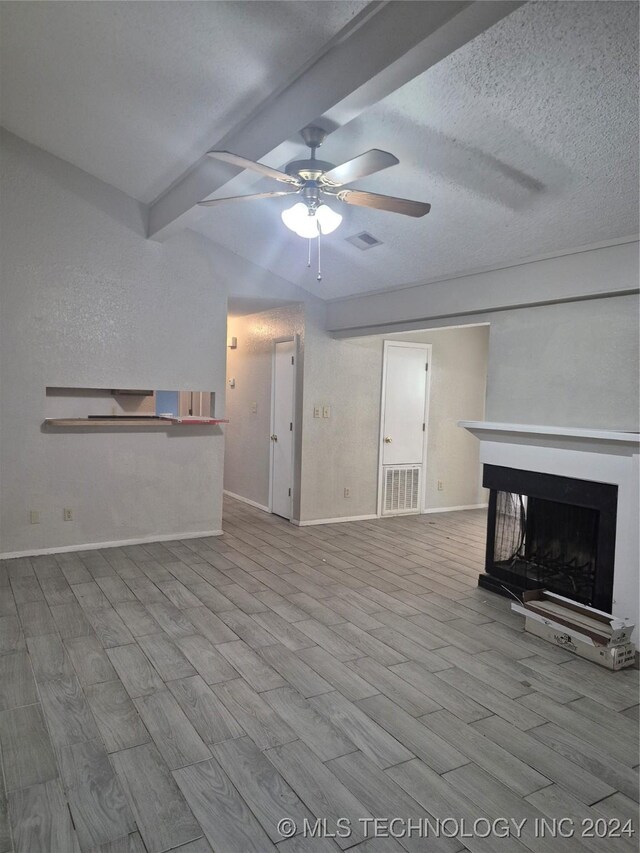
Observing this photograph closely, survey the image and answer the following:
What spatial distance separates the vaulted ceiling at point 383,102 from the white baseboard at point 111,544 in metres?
2.97

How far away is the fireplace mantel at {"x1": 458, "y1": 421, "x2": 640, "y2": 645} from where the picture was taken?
3.33 m

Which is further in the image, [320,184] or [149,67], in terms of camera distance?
[149,67]

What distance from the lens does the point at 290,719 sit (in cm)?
254

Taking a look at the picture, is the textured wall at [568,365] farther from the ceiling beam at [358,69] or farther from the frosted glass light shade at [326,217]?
the ceiling beam at [358,69]

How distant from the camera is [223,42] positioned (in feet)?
9.11

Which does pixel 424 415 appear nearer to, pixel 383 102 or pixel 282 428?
pixel 282 428

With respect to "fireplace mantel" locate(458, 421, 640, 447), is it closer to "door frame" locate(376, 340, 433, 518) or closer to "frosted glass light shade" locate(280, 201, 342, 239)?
"frosted glass light shade" locate(280, 201, 342, 239)

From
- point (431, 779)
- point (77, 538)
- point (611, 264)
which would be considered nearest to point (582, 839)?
point (431, 779)

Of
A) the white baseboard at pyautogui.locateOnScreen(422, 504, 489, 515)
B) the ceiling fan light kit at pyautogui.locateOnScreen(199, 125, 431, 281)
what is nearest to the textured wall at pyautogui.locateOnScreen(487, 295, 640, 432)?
the ceiling fan light kit at pyautogui.locateOnScreen(199, 125, 431, 281)

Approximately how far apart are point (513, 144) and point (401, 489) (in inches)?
180

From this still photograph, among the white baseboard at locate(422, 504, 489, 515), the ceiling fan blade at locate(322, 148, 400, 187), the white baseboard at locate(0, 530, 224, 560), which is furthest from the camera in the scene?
the white baseboard at locate(422, 504, 489, 515)

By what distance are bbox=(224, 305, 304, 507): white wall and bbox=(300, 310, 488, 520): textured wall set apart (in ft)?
2.18


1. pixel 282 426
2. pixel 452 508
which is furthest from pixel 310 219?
pixel 452 508

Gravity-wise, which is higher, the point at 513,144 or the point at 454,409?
the point at 513,144
